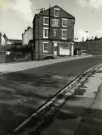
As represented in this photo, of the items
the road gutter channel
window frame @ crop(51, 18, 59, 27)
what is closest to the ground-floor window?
window frame @ crop(51, 18, 59, 27)

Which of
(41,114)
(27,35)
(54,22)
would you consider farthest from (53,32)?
(41,114)

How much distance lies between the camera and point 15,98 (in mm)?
12281

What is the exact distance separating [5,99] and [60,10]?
46.4 m

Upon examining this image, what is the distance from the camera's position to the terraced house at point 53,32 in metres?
53.8

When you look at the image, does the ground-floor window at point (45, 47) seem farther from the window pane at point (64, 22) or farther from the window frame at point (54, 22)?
the window pane at point (64, 22)

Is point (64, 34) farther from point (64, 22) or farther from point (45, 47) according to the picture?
point (45, 47)

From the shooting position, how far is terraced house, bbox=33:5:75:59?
53.8 m

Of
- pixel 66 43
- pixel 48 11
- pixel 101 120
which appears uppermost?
pixel 48 11

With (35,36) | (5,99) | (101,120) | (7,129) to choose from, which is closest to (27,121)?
(7,129)

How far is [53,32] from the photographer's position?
55.3 meters

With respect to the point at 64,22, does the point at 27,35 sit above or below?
below

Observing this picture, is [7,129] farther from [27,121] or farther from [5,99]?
[5,99]

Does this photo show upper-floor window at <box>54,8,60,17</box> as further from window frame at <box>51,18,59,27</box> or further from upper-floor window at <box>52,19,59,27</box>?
upper-floor window at <box>52,19,59,27</box>

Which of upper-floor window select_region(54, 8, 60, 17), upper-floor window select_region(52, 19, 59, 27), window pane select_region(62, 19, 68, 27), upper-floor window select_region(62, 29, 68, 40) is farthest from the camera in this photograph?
upper-floor window select_region(62, 29, 68, 40)
